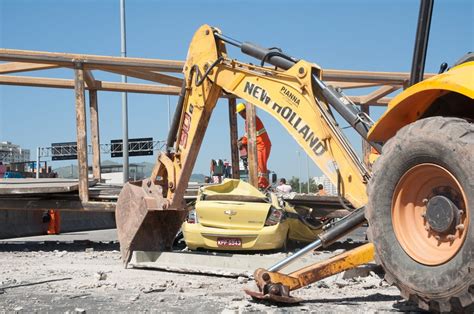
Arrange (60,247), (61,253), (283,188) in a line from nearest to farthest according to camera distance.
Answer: (61,253), (60,247), (283,188)

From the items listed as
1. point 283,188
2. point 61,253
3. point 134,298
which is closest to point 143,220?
point 134,298

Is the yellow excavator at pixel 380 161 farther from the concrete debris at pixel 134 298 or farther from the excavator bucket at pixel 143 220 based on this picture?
the concrete debris at pixel 134 298

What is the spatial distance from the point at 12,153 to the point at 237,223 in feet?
150

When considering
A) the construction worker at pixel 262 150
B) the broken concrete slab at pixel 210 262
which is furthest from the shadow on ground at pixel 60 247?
the broken concrete slab at pixel 210 262

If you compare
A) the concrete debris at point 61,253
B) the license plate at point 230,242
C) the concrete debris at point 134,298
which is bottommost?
the concrete debris at point 61,253

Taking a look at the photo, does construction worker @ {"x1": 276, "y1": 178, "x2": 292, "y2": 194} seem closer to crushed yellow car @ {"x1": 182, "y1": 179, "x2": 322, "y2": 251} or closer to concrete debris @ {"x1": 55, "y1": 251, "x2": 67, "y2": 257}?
crushed yellow car @ {"x1": 182, "y1": 179, "x2": 322, "y2": 251}

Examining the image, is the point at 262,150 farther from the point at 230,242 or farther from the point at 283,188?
the point at 230,242

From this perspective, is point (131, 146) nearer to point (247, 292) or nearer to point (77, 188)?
point (77, 188)

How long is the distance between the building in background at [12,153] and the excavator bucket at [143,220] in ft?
129

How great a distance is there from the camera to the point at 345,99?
5938mm

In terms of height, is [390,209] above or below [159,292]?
above

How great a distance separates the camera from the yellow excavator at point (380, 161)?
3.86 meters

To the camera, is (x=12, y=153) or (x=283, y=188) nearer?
(x=283, y=188)

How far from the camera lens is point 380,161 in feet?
14.4
